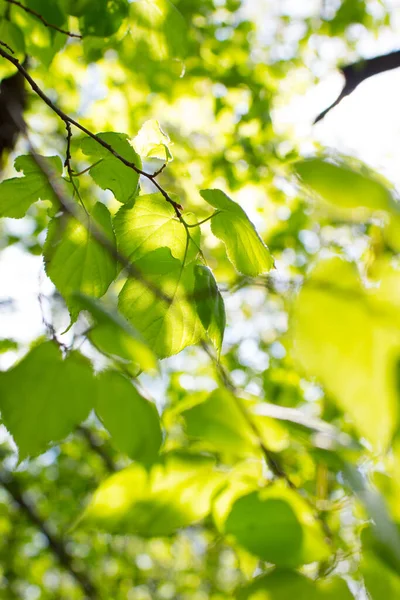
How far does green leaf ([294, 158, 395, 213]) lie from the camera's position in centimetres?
35

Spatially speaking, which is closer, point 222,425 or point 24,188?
point 222,425

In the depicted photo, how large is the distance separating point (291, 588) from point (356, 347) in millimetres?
248

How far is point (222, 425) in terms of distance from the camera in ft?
1.78

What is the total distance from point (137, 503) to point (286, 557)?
0.16m

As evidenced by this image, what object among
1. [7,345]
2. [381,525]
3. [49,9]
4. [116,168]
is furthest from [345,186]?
[7,345]

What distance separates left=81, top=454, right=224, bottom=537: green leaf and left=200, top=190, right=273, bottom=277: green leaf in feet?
1.10

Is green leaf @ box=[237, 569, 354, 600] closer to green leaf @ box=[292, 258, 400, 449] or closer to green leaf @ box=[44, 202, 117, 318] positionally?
green leaf @ box=[292, 258, 400, 449]

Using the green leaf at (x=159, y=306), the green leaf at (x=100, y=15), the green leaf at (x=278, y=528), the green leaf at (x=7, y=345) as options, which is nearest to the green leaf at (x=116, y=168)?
the green leaf at (x=159, y=306)

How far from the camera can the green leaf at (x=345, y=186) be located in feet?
1.14

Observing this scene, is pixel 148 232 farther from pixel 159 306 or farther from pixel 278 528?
pixel 278 528

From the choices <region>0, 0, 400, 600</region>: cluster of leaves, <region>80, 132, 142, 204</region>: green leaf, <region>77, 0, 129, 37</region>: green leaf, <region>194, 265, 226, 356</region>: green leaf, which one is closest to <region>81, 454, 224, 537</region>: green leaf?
<region>0, 0, 400, 600</region>: cluster of leaves

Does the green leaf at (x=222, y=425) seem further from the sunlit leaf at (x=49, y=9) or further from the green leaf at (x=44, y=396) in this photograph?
the sunlit leaf at (x=49, y=9)

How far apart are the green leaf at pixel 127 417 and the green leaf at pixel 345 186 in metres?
0.26

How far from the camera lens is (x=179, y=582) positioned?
26.4 feet
